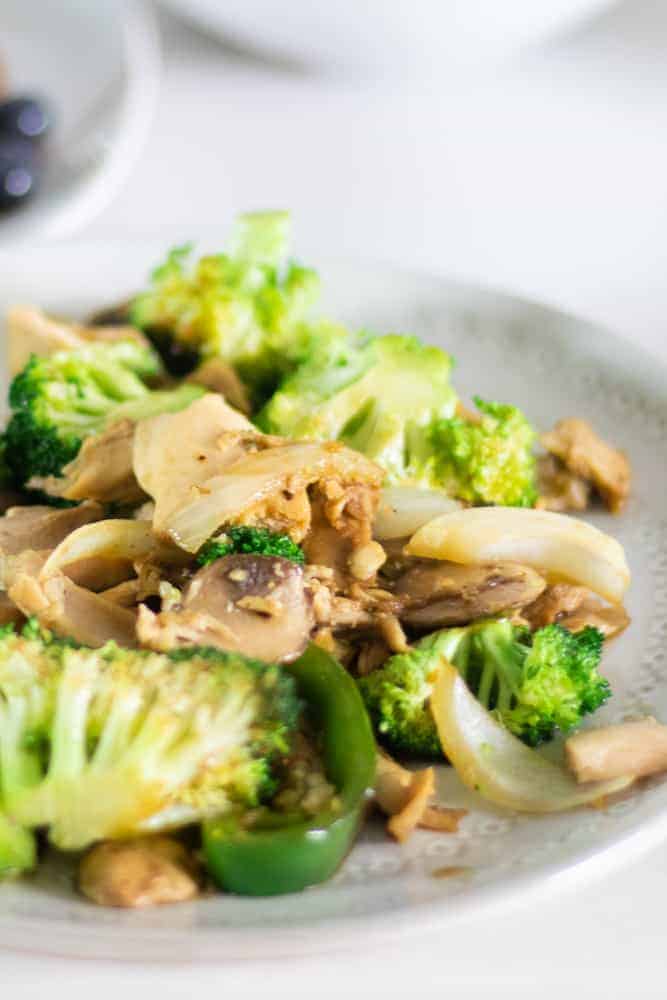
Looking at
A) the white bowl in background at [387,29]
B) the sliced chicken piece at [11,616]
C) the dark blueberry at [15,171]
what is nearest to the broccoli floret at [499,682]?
the sliced chicken piece at [11,616]

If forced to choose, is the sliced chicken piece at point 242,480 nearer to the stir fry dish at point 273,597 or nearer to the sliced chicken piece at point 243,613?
the stir fry dish at point 273,597

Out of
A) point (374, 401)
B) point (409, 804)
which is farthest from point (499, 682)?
point (374, 401)

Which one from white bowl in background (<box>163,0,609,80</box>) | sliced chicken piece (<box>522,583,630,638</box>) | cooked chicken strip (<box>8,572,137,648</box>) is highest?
white bowl in background (<box>163,0,609,80</box>)

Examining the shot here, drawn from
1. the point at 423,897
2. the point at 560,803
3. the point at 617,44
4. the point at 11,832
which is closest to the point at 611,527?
the point at 560,803

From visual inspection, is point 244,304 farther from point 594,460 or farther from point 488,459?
point 594,460

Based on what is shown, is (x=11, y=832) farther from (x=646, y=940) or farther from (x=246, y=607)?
(x=646, y=940)

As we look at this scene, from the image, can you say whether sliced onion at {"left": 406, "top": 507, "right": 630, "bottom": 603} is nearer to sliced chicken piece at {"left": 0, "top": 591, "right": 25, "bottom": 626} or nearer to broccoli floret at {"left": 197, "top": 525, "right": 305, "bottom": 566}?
broccoli floret at {"left": 197, "top": 525, "right": 305, "bottom": 566}

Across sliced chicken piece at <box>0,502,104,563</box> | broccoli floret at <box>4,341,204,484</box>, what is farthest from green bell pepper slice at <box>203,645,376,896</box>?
broccoli floret at <box>4,341,204,484</box>
